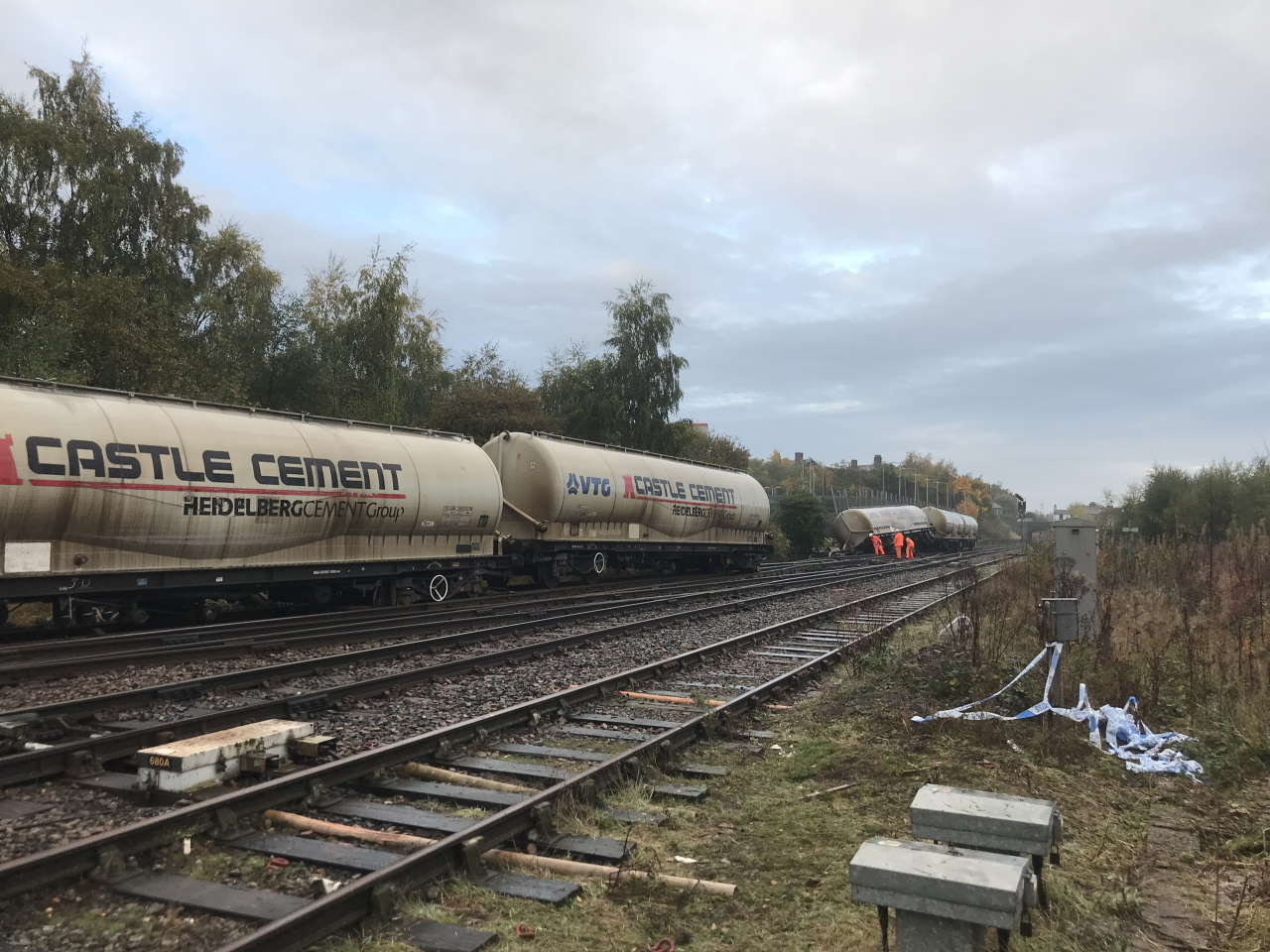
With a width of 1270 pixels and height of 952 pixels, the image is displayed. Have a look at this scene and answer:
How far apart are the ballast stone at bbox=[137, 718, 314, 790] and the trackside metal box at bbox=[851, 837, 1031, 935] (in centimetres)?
426

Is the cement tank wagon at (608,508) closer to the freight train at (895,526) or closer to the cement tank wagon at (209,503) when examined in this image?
the cement tank wagon at (209,503)

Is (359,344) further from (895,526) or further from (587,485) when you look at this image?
(895,526)

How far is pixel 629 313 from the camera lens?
41969 millimetres

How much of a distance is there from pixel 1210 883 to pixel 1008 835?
5.36 ft

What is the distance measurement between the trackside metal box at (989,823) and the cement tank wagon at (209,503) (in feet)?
38.6

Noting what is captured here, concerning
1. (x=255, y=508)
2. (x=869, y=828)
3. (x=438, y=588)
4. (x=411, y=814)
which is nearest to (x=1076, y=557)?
(x=869, y=828)

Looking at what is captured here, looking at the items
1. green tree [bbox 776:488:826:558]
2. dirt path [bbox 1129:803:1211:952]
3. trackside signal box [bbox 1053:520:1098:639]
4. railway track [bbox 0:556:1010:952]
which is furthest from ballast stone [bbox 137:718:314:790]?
green tree [bbox 776:488:826:558]

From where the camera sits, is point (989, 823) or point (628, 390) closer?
point (989, 823)

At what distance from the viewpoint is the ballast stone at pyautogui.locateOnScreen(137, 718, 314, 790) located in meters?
5.31

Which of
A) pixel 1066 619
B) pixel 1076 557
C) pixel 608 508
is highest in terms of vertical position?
pixel 608 508

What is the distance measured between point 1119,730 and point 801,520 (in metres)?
38.9

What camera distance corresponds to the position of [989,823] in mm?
3803

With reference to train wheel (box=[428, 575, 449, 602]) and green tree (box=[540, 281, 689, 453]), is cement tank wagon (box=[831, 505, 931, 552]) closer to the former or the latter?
green tree (box=[540, 281, 689, 453])

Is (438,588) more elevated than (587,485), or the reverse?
(587,485)
